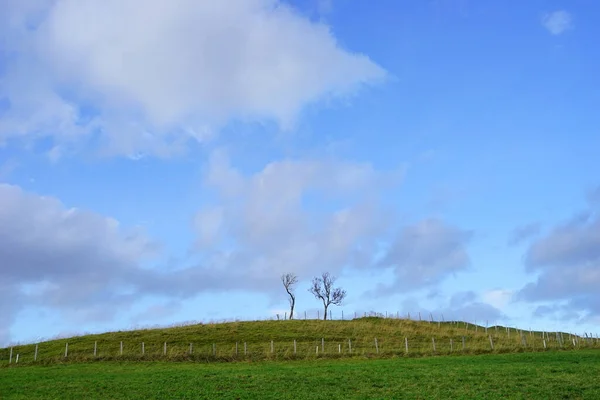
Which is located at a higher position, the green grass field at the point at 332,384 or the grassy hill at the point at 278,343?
the grassy hill at the point at 278,343

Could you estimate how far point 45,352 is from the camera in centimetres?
6400

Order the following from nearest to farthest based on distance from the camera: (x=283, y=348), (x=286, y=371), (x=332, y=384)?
(x=332, y=384), (x=286, y=371), (x=283, y=348)

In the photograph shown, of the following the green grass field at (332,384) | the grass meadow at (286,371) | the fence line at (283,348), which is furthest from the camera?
A: the fence line at (283,348)

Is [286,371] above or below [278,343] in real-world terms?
below

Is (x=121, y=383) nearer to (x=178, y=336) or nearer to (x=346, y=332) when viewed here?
(x=178, y=336)

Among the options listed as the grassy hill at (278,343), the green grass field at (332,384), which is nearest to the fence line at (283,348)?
→ the grassy hill at (278,343)

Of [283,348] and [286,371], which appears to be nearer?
[286,371]

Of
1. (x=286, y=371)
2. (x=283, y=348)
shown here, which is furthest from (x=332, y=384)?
(x=283, y=348)

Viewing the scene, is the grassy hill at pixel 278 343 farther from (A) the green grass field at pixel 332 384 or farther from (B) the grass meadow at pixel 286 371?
(A) the green grass field at pixel 332 384

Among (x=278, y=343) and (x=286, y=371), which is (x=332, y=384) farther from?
(x=278, y=343)

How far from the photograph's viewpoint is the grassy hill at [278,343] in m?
55.3

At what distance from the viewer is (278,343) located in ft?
227

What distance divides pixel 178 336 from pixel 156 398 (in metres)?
47.5

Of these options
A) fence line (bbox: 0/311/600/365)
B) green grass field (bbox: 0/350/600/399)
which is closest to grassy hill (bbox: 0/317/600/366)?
fence line (bbox: 0/311/600/365)
